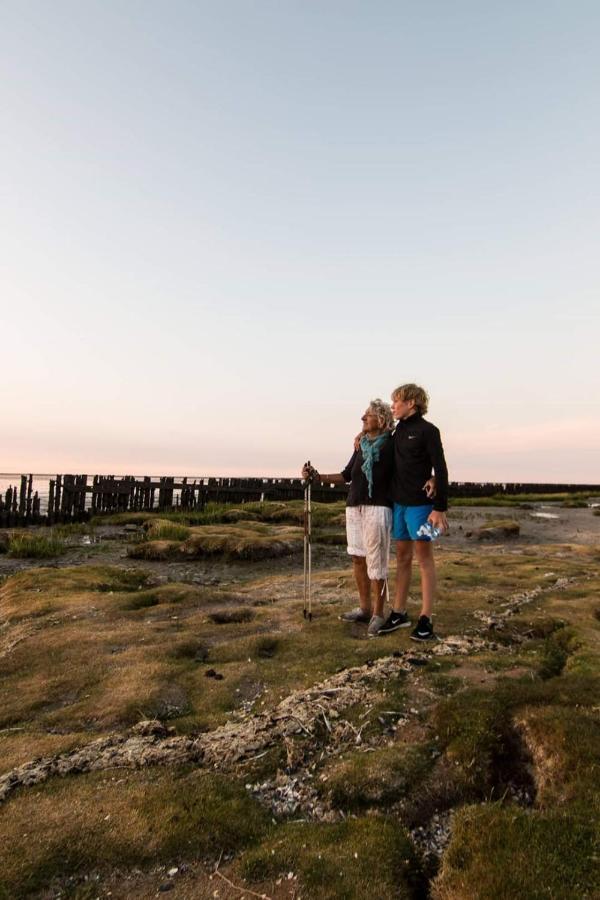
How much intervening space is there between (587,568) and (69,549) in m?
14.2

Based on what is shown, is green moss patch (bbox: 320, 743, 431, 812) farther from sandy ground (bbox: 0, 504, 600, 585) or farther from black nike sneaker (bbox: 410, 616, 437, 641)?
sandy ground (bbox: 0, 504, 600, 585)

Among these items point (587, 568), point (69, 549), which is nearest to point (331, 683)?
point (587, 568)

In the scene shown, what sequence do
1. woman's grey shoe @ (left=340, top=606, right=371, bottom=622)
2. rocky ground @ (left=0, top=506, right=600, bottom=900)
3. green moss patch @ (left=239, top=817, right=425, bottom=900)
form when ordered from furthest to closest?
woman's grey shoe @ (left=340, top=606, right=371, bottom=622), rocky ground @ (left=0, top=506, right=600, bottom=900), green moss patch @ (left=239, top=817, right=425, bottom=900)

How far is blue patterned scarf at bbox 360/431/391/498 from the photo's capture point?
7066 millimetres

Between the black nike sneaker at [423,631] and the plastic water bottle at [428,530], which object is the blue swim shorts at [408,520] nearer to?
the plastic water bottle at [428,530]

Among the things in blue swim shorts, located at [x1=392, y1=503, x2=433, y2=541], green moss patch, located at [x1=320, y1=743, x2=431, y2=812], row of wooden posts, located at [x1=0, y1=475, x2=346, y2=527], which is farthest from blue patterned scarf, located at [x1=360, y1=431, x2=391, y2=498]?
row of wooden posts, located at [x1=0, y1=475, x2=346, y2=527]

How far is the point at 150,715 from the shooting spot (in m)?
5.01

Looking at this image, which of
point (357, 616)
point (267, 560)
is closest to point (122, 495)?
point (267, 560)

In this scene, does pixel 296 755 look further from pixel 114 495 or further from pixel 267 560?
pixel 114 495

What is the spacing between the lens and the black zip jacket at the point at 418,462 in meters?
6.40

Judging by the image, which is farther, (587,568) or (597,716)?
(587,568)

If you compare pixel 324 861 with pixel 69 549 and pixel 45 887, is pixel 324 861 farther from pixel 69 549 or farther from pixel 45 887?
pixel 69 549

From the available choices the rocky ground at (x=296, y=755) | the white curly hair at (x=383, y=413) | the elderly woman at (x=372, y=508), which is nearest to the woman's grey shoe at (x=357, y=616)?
the elderly woman at (x=372, y=508)

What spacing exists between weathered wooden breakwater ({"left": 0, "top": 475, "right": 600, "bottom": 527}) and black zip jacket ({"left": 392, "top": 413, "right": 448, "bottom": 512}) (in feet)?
75.5
